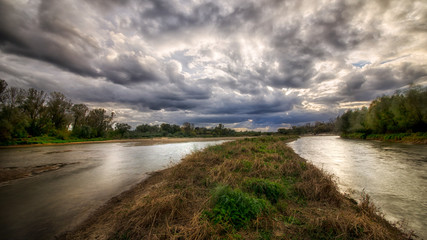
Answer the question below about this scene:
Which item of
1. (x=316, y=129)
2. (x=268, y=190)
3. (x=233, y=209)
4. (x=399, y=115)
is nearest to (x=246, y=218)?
(x=233, y=209)

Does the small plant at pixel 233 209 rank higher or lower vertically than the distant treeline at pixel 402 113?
lower

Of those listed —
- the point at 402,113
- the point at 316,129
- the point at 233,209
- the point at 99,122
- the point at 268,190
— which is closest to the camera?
the point at 233,209

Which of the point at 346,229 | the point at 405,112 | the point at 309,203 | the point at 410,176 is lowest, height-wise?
the point at 410,176

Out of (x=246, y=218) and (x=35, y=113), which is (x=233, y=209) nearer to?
(x=246, y=218)

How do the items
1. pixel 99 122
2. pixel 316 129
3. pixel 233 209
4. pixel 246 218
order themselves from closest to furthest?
pixel 246 218, pixel 233 209, pixel 99 122, pixel 316 129

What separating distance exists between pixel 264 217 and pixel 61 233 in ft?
22.5

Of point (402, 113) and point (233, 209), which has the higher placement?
point (402, 113)

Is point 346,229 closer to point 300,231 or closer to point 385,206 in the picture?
point 300,231

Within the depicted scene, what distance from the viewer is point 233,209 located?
4871 millimetres

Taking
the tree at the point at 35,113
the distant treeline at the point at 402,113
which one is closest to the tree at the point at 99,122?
the tree at the point at 35,113

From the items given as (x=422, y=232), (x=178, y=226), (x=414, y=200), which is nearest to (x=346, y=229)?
(x=422, y=232)

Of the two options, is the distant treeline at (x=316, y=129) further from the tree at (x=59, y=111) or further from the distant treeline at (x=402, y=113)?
the tree at (x=59, y=111)

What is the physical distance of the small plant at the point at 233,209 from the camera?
4.51 meters

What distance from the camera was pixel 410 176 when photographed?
39.7ft
